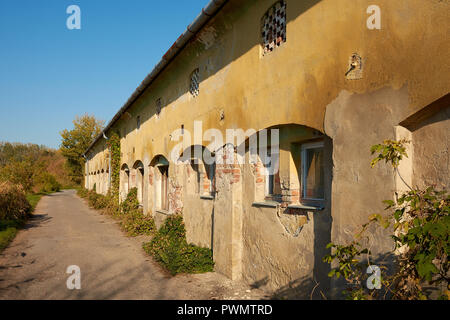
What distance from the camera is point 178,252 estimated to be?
684cm

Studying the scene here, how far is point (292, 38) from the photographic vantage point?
4.62 meters

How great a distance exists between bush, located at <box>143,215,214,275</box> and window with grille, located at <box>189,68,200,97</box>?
3.11 meters

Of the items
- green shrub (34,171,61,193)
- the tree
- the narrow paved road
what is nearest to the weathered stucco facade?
the narrow paved road

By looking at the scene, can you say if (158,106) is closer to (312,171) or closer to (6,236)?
(6,236)

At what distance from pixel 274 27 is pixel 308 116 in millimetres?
1794

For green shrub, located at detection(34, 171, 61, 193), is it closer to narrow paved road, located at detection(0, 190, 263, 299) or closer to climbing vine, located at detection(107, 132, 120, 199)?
climbing vine, located at detection(107, 132, 120, 199)

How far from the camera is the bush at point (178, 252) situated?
646 cm

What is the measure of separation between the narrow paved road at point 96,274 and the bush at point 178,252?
0.72 ft

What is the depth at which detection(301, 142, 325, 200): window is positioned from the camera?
4535mm

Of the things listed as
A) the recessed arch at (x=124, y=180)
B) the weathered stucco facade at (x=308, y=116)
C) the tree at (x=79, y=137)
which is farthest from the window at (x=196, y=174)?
the tree at (x=79, y=137)

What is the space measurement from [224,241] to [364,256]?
314cm
